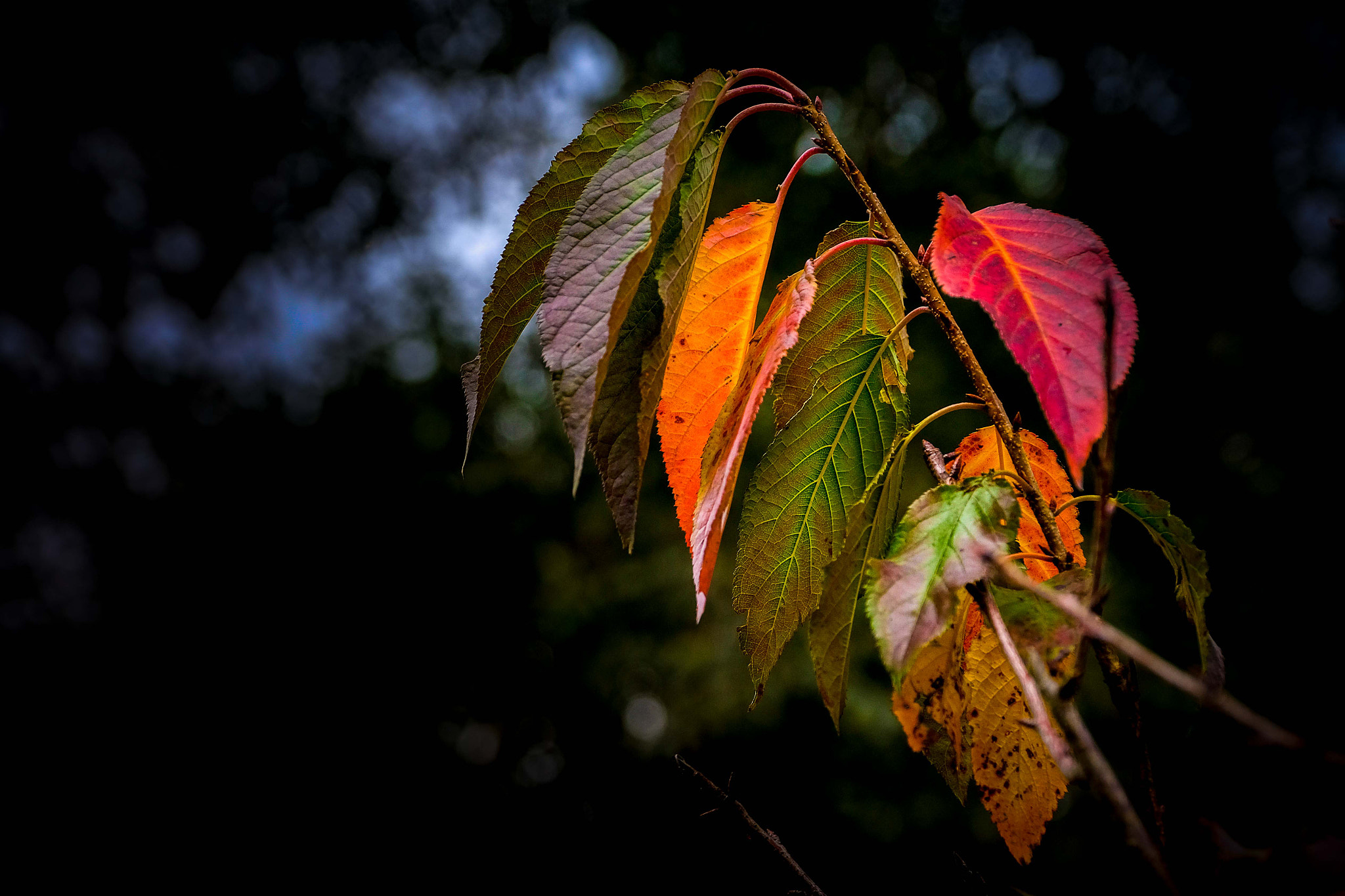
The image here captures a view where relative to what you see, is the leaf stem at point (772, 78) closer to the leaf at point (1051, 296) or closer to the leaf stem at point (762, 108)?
the leaf stem at point (762, 108)

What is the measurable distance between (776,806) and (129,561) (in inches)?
175

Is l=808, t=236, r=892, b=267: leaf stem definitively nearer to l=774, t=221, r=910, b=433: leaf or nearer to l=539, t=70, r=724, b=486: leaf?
l=774, t=221, r=910, b=433: leaf

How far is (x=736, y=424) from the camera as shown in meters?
0.43

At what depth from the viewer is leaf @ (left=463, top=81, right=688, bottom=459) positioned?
1.68ft

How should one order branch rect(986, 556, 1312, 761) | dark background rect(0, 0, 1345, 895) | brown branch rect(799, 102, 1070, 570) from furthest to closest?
1. dark background rect(0, 0, 1345, 895)
2. brown branch rect(799, 102, 1070, 570)
3. branch rect(986, 556, 1312, 761)

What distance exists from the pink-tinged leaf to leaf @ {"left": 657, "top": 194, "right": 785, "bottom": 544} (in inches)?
2.1

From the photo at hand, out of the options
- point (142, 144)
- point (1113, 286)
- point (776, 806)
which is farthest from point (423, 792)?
point (1113, 286)

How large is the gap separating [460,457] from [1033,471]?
5013mm

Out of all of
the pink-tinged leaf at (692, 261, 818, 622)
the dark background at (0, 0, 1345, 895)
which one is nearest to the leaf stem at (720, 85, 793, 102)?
the pink-tinged leaf at (692, 261, 818, 622)

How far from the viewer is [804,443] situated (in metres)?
0.51

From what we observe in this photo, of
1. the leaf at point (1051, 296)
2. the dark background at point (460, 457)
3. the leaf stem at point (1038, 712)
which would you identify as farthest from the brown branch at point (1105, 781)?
the dark background at point (460, 457)

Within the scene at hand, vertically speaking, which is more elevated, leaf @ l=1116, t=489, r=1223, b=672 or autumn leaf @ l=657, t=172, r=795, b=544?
autumn leaf @ l=657, t=172, r=795, b=544

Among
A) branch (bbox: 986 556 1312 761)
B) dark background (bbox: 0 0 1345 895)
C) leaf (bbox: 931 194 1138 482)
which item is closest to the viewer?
branch (bbox: 986 556 1312 761)

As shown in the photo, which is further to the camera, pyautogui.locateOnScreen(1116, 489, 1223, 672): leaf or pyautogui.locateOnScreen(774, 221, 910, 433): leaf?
pyautogui.locateOnScreen(774, 221, 910, 433): leaf
